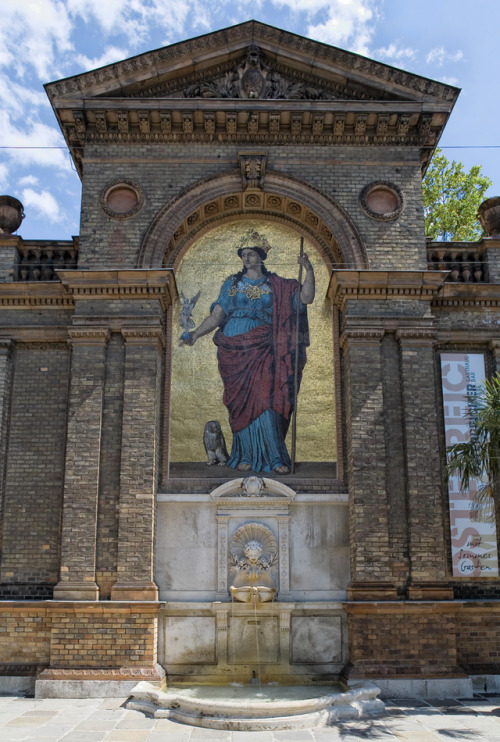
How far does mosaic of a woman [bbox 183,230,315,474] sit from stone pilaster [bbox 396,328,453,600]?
2.18m

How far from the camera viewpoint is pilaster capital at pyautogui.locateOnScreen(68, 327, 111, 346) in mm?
14055

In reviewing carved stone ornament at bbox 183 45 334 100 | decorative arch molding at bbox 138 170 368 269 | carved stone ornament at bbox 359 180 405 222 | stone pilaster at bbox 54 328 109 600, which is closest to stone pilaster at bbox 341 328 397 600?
decorative arch molding at bbox 138 170 368 269

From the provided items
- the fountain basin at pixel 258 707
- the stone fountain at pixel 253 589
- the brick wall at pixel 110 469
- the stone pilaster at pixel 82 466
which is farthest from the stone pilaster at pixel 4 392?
the fountain basin at pixel 258 707

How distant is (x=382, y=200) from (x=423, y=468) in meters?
5.53

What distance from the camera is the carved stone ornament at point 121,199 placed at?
49.0ft

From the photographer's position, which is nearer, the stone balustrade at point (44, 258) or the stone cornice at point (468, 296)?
the stone cornice at point (468, 296)

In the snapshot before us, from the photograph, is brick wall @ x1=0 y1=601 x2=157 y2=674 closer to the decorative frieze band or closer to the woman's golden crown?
the decorative frieze band

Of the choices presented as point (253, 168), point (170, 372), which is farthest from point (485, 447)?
point (253, 168)

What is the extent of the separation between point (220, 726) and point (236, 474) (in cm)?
487

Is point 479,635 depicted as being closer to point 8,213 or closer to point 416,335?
point 416,335

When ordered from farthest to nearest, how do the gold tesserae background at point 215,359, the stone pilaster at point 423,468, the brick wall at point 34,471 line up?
the gold tesserae background at point 215,359
the brick wall at point 34,471
the stone pilaster at point 423,468

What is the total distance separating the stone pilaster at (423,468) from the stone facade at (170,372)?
0.12 feet

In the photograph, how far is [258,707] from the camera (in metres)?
10.5

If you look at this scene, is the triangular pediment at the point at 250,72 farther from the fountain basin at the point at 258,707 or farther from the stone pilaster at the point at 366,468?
the fountain basin at the point at 258,707
